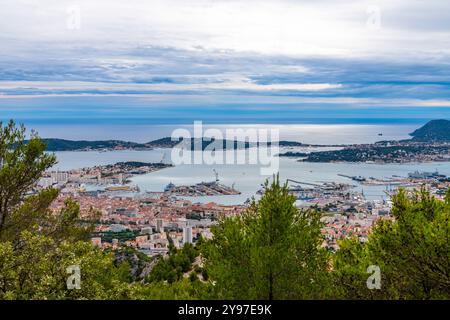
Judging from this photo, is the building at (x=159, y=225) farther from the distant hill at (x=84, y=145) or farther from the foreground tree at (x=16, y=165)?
the distant hill at (x=84, y=145)

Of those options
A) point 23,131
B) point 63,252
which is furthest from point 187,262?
point 63,252

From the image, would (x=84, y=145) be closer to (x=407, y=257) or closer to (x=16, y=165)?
(x=16, y=165)

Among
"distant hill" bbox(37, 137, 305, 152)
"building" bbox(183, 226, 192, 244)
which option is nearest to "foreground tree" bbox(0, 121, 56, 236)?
"building" bbox(183, 226, 192, 244)

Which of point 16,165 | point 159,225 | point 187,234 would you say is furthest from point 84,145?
point 16,165

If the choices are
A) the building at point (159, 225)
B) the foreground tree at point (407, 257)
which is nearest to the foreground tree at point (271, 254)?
the foreground tree at point (407, 257)

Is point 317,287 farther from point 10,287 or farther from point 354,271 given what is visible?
point 10,287

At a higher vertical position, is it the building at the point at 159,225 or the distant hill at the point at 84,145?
the distant hill at the point at 84,145
